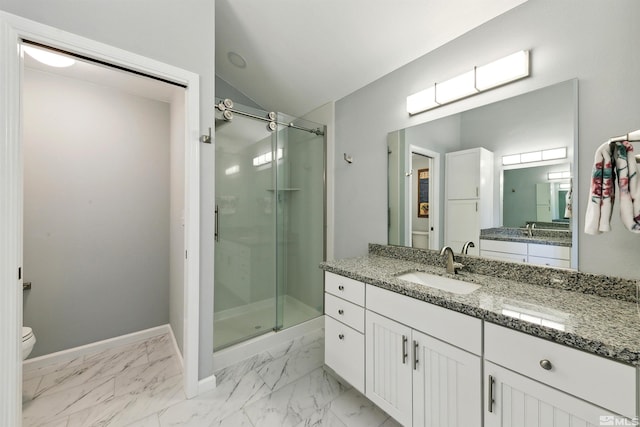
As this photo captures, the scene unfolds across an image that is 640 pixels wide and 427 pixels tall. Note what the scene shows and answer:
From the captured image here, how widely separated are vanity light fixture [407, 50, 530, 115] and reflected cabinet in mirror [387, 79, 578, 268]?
11 centimetres

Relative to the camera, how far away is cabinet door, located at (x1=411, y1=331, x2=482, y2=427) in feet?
3.46

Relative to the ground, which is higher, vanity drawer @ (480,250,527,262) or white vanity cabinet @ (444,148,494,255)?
white vanity cabinet @ (444,148,494,255)

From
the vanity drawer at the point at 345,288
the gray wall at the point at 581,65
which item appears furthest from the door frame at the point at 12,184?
the gray wall at the point at 581,65

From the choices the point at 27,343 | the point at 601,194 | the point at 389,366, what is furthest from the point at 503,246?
the point at 27,343

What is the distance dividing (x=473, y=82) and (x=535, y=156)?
1.86 feet

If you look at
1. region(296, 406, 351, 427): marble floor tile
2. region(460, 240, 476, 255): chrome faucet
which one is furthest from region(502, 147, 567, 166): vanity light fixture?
region(296, 406, 351, 427): marble floor tile

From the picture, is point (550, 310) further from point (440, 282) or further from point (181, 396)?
point (181, 396)

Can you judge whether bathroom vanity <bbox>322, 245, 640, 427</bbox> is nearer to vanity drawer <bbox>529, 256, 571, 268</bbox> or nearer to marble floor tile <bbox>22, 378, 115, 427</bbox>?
vanity drawer <bbox>529, 256, 571, 268</bbox>

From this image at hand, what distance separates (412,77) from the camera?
74.8 inches

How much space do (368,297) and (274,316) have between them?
1.36 meters

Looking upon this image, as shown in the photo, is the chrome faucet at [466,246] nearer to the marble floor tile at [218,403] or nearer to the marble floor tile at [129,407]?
the marble floor tile at [218,403]

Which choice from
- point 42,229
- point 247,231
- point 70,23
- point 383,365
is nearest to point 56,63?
point 70,23

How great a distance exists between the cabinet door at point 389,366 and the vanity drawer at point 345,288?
0.11 m

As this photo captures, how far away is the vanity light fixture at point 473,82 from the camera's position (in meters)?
1.38
